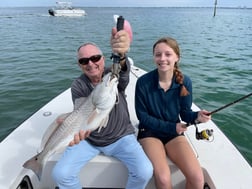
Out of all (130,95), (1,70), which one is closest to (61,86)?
(1,70)

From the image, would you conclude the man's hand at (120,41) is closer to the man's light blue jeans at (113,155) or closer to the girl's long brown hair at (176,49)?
the girl's long brown hair at (176,49)

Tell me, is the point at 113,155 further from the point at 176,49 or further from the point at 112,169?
the point at 176,49

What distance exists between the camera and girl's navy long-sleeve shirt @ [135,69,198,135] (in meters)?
3.28

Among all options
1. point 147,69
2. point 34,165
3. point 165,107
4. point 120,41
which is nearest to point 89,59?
point 120,41

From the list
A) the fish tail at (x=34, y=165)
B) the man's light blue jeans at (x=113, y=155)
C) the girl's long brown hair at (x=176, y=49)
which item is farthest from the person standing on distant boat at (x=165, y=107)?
the fish tail at (x=34, y=165)

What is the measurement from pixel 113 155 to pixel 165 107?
3.05ft

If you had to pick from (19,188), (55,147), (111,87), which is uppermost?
(111,87)

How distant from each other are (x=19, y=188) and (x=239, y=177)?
256cm

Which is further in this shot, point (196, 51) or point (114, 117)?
point (196, 51)

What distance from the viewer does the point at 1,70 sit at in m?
11.2

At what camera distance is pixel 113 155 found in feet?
10.2

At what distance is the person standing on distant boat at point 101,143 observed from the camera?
2.78 metres

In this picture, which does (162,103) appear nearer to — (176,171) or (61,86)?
(176,171)

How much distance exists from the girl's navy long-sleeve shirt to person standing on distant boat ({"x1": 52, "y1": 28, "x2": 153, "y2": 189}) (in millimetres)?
269
